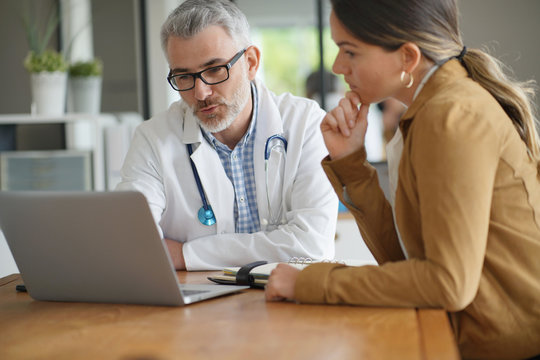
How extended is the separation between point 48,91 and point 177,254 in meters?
2.81

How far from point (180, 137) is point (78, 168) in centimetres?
241

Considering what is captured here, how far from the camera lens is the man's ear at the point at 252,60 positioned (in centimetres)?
195

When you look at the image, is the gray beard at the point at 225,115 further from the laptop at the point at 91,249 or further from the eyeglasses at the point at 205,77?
the laptop at the point at 91,249

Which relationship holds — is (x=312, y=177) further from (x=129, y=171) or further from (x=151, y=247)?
(x=151, y=247)

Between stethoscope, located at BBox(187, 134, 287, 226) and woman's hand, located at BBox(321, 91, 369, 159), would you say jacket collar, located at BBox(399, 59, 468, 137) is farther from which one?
stethoscope, located at BBox(187, 134, 287, 226)

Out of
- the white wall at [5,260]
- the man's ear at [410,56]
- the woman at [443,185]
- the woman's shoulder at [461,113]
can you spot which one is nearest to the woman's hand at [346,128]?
the woman at [443,185]

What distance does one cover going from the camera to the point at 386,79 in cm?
127

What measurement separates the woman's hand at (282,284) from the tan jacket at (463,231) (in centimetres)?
2

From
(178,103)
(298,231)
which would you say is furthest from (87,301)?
(178,103)

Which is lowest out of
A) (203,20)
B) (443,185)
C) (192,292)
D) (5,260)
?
(5,260)

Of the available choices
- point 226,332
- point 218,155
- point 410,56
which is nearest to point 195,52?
point 218,155

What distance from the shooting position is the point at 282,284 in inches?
44.8

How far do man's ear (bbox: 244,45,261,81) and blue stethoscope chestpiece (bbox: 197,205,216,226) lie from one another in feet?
1.47

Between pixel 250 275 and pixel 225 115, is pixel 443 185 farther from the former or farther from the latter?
pixel 225 115
